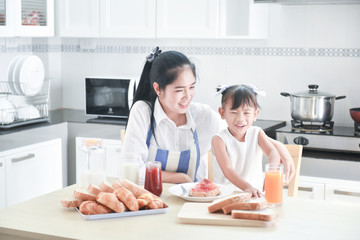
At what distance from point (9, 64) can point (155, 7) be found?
41.8 inches

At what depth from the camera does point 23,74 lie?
145 inches

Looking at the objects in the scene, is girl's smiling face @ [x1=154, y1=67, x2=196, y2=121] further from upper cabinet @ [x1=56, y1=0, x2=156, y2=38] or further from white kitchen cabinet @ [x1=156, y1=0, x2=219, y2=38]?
upper cabinet @ [x1=56, y1=0, x2=156, y2=38]

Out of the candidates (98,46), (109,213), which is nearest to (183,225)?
(109,213)

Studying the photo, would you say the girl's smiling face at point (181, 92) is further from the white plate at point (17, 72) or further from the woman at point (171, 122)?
the white plate at point (17, 72)

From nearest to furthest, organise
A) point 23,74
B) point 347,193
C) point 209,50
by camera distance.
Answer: point 347,193
point 23,74
point 209,50

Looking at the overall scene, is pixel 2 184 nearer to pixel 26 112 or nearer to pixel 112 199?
pixel 26 112

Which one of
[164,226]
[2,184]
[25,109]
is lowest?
[2,184]

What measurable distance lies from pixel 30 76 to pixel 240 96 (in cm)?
193

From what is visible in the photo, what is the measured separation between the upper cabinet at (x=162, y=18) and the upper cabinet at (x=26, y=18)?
5.3 inches

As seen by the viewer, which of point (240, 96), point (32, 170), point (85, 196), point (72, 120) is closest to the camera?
point (85, 196)

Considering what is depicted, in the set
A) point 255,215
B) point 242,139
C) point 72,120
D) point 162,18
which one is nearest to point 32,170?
point 72,120

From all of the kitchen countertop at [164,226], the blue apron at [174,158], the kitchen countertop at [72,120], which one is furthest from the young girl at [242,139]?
the kitchen countertop at [72,120]

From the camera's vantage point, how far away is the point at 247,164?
2.32 m

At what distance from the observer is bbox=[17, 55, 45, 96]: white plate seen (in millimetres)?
3688
